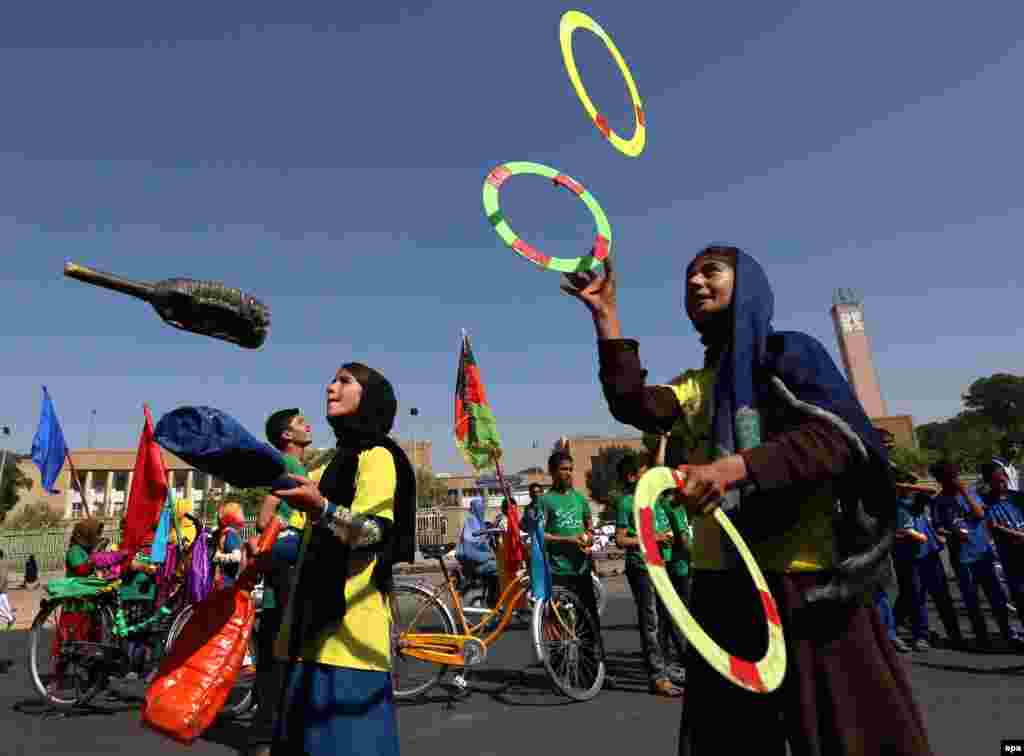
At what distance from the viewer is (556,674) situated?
5.62 metres

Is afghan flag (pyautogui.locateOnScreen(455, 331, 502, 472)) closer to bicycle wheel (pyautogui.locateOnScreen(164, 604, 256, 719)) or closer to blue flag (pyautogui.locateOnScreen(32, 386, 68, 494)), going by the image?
bicycle wheel (pyautogui.locateOnScreen(164, 604, 256, 719))

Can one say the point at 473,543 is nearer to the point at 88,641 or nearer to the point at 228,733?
the point at 88,641

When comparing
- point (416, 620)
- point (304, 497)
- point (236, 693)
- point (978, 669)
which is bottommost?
point (978, 669)

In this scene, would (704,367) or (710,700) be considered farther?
(704,367)

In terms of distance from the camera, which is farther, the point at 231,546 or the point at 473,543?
the point at 473,543

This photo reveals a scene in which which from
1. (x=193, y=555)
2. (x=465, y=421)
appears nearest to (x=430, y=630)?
(x=465, y=421)

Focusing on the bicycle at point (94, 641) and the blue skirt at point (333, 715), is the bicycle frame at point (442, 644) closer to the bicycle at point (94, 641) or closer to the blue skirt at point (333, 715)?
the bicycle at point (94, 641)

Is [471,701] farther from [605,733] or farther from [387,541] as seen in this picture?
[387,541]

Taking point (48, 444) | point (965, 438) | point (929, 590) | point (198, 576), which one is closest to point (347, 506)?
point (198, 576)

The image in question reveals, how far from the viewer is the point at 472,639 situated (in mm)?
5734

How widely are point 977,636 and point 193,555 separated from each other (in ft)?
28.5

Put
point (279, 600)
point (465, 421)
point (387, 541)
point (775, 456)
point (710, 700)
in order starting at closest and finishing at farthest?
point (775, 456) < point (710, 700) < point (387, 541) < point (279, 600) < point (465, 421)

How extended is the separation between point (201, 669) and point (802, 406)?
2166 millimetres

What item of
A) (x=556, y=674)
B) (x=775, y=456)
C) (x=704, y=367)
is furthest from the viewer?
(x=556, y=674)
